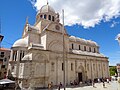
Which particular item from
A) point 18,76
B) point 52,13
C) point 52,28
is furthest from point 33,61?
point 52,13

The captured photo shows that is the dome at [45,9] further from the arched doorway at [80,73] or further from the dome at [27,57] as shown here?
the arched doorway at [80,73]

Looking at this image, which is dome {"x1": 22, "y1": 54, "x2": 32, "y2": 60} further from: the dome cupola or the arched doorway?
the arched doorway

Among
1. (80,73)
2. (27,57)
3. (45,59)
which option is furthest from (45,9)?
(80,73)

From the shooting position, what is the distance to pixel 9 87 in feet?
59.6

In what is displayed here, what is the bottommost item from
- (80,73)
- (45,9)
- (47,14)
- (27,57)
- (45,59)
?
(80,73)

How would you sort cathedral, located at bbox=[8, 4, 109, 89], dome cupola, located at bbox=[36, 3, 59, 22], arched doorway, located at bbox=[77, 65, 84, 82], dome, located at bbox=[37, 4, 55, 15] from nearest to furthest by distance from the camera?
cathedral, located at bbox=[8, 4, 109, 89] < arched doorway, located at bbox=[77, 65, 84, 82] < dome cupola, located at bbox=[36, 3, 59, 22] < dome, located at bbox=[37, 4, 55, 15]

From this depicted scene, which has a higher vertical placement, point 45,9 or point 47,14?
point 45,9

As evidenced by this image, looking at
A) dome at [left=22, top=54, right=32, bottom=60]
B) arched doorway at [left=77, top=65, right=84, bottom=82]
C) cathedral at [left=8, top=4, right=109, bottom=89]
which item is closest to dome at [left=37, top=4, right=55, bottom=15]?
cathedral at [left=8, top=4, right=109, bottom=89]

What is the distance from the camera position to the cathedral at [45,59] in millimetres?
21125

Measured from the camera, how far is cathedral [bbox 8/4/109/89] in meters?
21.1

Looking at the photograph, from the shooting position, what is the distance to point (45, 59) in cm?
2312

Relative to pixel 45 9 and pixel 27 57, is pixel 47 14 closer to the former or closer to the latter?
pixel 45 9

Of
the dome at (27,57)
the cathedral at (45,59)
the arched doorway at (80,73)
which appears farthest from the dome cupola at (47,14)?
the arched doorway at (80,73)

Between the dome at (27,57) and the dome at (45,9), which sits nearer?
the dome at (27,57)
